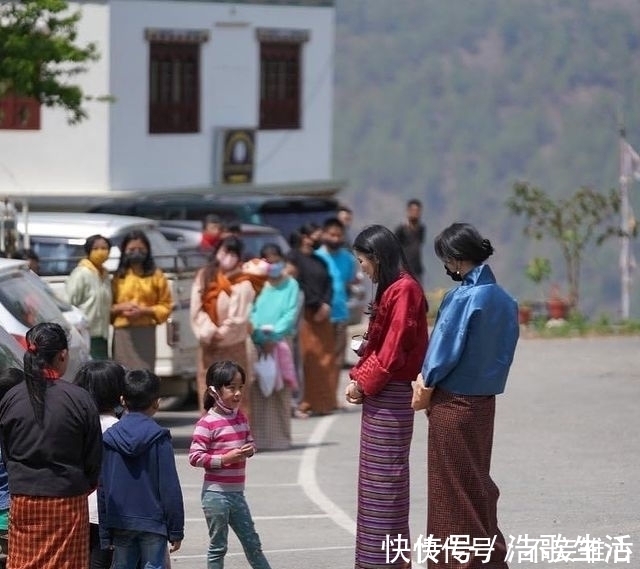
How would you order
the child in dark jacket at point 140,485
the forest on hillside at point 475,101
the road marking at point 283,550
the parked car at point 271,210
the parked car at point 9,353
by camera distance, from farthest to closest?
1. the forest on hillside at point 475,101
2. the parked car at point 271,210
3. the road marking at point 283,550
4. the parked car at point 9,353
5. the child in dark jacket at point 140,485

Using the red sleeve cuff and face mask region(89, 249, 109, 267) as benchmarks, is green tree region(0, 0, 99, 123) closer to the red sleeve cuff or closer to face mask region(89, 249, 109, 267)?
face mask region(89, 249, 109, 267)

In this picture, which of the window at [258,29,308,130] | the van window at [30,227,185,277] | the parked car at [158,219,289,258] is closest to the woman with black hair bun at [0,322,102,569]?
the van window at [30,227,185,277]

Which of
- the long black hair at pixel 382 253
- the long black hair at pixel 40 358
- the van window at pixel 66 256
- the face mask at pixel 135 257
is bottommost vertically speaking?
the van window at pixel 66 256

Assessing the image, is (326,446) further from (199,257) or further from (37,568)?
(37,568)

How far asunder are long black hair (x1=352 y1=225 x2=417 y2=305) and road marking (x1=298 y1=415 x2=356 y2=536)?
7.23 feet

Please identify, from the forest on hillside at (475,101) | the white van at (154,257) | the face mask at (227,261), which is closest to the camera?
the face mask at (227,261)

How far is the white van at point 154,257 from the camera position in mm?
15852

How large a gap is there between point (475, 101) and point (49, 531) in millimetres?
146468

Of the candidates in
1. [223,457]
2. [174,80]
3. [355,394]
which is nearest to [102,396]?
[223,457]

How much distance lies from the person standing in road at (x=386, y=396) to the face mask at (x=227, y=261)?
5271mm

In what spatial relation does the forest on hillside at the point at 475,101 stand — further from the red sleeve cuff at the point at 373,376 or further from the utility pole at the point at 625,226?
the red sleeve cuff at the point at 373,376

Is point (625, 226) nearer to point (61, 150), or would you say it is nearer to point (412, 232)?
point (412, 232)

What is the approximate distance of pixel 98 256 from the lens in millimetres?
14641

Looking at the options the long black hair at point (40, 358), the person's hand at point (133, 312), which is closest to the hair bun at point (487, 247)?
the long black hair at point (40, 358)
